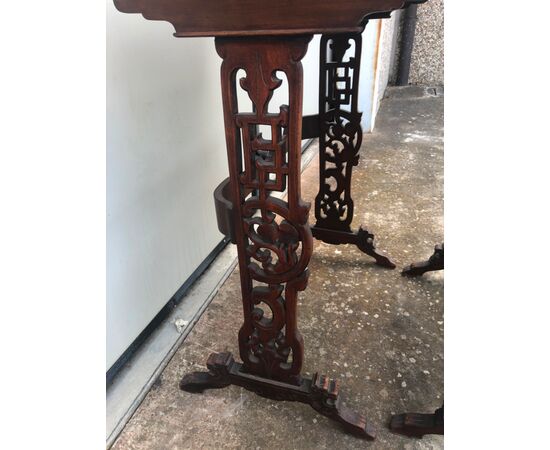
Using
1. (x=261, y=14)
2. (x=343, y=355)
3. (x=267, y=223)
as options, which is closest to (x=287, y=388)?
(x=343, y=355)

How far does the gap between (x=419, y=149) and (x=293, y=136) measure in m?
2.69

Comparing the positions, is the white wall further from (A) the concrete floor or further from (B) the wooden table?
(B) the wooden table

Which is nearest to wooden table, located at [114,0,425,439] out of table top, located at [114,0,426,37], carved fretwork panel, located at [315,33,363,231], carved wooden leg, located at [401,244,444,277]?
table top, located at [114,0,426,37]

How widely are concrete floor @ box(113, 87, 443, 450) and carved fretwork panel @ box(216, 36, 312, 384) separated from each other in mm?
150

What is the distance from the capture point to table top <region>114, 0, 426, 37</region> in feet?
2.00

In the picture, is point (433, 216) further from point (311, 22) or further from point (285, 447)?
point (311, 22)

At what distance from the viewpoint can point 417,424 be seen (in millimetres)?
999

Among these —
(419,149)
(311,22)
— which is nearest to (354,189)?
(419,149)

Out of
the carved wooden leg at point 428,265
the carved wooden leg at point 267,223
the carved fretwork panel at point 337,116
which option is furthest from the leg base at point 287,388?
the carved fretwork panel at point 337,116

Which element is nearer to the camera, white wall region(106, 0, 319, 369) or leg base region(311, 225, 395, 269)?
white wall region(106, 0, 319, 369)

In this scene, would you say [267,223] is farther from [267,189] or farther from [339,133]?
[339,133]

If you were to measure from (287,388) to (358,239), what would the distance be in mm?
841

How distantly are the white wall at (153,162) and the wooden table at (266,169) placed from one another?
12.7 inches

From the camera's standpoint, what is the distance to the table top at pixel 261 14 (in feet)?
2.00
